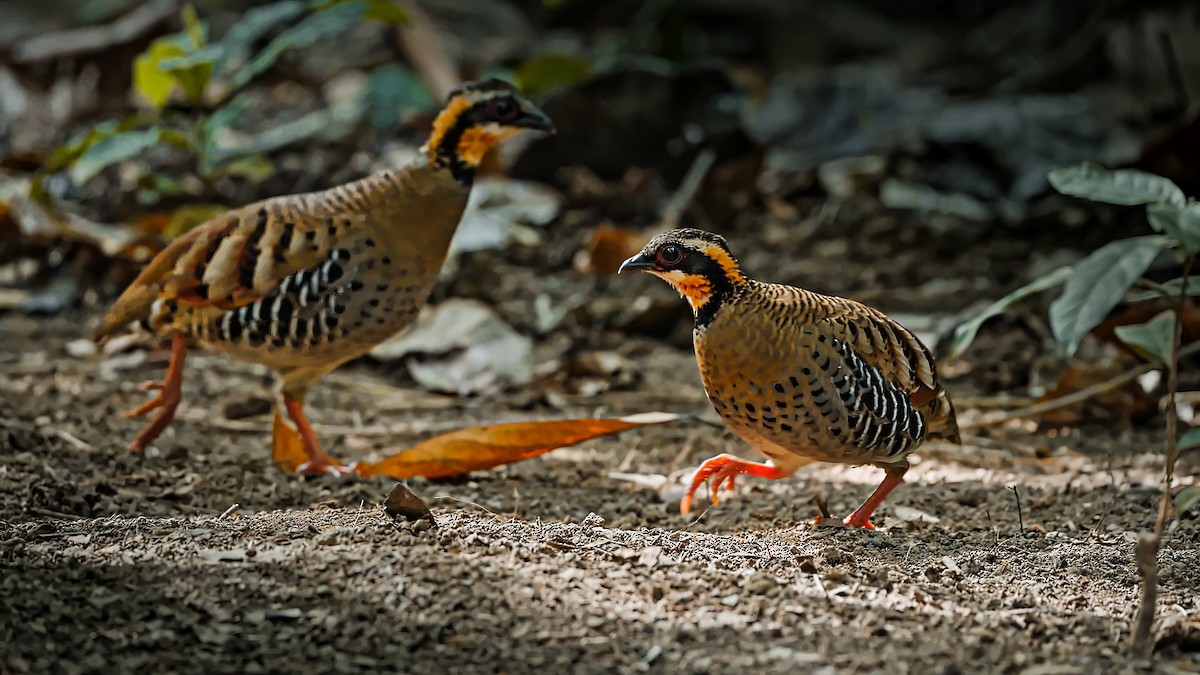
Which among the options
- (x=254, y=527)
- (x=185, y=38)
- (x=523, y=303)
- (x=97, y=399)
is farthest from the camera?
(x=185, y=38)

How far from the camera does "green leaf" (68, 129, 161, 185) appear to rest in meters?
6.02

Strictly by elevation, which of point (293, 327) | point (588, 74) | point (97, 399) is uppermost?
point (588, 74)

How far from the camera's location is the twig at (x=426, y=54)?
821 cm

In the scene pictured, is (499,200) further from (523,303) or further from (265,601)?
(265,601)

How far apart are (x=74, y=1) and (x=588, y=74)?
16.9 feet

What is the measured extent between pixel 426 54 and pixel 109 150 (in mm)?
2702

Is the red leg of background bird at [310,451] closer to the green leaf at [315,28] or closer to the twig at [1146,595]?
the green leaf at [315,28]

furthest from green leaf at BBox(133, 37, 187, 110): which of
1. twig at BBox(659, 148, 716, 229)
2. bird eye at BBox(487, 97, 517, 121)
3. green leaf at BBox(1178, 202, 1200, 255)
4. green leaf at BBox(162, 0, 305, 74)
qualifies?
green leaf at BBox(1178, 202, 1200, 255)

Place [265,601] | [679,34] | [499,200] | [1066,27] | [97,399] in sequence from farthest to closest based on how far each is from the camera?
1. [1066,27]
2. [679,34]
3. [499,200]
4. [97,399]
5. [265,601]

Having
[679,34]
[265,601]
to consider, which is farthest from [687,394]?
[679,34]

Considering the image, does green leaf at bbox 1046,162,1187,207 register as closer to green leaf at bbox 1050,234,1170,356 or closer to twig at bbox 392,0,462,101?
green leaf at bbox 1050,234,1170,356

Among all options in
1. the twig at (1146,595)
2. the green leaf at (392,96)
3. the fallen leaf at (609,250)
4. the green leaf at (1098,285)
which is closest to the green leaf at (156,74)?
the green leaf at (392,96)

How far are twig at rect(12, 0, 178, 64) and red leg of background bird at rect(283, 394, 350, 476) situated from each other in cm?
494

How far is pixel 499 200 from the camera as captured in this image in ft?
24.2
